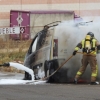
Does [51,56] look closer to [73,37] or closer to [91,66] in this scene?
[73,37]

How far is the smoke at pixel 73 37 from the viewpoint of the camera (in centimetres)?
1166

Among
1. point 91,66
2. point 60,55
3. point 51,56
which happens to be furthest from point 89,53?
point 51,56

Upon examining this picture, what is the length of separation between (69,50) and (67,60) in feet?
1.20

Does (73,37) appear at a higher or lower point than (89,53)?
higher

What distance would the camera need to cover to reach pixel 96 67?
1123cm

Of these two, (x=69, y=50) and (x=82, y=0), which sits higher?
(x=82, y=0)

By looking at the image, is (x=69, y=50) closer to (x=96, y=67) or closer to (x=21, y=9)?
(x=96, y=67)

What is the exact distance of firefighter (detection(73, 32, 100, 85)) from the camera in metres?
11.2
